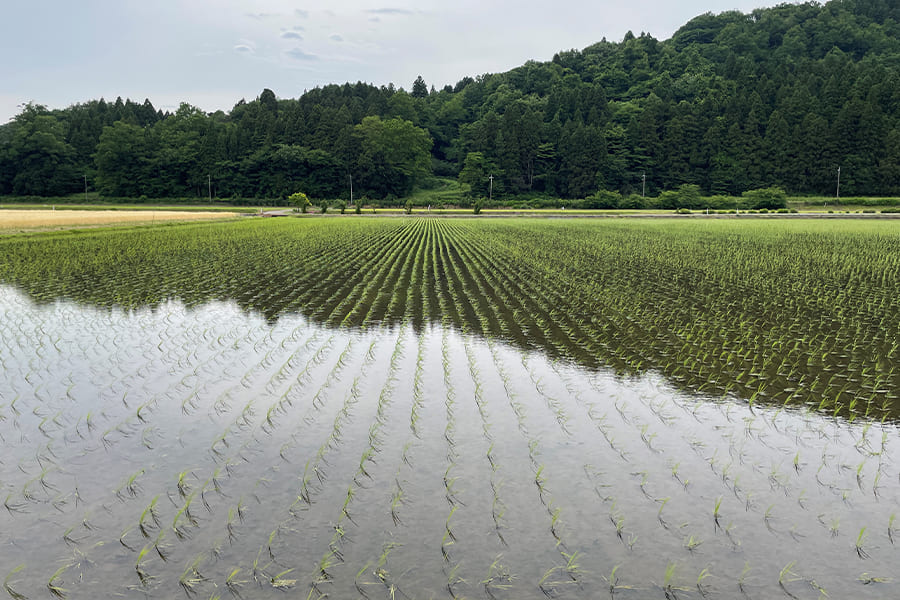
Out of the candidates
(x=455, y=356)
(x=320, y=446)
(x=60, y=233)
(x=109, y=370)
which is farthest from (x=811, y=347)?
(x=60, y=233)

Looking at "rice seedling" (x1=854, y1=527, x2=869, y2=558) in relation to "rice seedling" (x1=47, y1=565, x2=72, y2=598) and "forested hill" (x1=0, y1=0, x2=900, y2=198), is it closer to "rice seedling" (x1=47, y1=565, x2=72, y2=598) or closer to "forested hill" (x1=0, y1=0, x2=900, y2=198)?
"rice seedling" (x1=47, y1=565, x2=72, y2=598)

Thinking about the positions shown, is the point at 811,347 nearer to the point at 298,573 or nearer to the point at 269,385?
the point at 269,385

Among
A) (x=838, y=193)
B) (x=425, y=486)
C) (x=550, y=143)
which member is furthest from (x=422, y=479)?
(x=550, y=143)

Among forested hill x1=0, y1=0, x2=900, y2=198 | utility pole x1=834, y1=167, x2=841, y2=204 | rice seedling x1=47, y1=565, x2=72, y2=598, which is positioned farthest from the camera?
forested hill x1=0, y1=0, x2=900, y2=198

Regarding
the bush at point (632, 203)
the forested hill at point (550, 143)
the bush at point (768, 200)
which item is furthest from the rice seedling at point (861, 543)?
the forested hill at point (550, 143)

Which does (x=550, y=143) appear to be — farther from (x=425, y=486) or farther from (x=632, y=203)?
(x=425, y=486)

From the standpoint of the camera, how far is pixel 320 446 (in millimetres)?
5832

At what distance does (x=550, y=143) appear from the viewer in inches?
4486

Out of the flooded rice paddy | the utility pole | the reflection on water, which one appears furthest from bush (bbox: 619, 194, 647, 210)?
the reflection on water

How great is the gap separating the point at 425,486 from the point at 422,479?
0.13m

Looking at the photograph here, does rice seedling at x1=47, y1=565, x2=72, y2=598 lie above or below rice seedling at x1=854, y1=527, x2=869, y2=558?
above

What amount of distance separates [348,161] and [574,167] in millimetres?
37128

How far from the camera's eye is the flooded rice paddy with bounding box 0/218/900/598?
3.93 m

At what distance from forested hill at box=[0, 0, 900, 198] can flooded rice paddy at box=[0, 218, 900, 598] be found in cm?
9813
